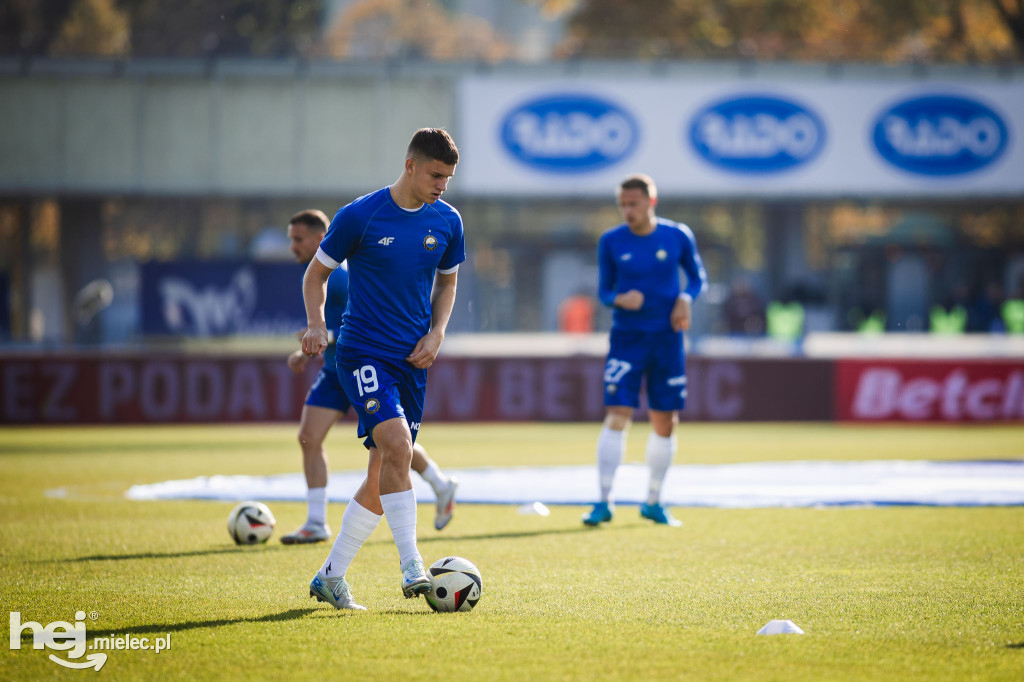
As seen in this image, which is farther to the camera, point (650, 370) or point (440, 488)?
point (650, 370)

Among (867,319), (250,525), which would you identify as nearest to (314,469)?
(250,525)

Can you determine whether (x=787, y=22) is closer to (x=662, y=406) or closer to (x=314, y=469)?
(x=662, y=406)

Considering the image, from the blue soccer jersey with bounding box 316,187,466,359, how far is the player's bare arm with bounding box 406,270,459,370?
68 millimetres

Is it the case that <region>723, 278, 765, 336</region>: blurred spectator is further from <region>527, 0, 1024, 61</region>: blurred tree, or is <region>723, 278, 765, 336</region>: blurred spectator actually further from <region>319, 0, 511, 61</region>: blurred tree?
<region>319, 0, 511, 61</region>: blurred tree

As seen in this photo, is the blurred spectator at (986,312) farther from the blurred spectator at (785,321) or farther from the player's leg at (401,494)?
the player's leg at (401,494)

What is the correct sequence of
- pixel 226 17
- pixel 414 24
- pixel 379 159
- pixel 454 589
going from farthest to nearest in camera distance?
pixel 414 24 → pixel 226 17 → pixel 379 159 → pixel 454 589

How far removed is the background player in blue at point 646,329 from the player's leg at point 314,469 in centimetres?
202

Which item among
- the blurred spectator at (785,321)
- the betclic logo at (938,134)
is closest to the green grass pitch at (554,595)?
the blurred spectator at (785,321)

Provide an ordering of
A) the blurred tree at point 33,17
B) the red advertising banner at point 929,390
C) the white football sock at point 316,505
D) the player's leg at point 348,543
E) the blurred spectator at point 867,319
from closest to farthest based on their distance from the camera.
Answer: the player's leg at point 348,543 < the white football sock at point 316,505 < the red advertising banner at point 929,390 < the blurred spectator at point 867,319 < the blurred tree at point 33,17

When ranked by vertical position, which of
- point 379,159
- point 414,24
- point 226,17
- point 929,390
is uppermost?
point 414,24

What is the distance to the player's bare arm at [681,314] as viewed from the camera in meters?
9.65

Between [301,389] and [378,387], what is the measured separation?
14591 millimetres

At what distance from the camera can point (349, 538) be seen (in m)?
6.44

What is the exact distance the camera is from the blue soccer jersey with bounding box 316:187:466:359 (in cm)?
638
